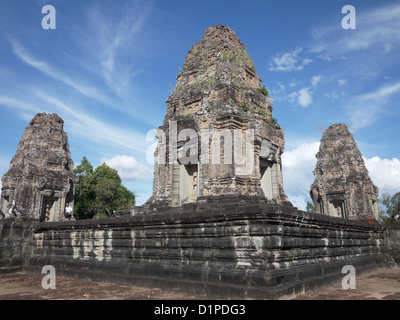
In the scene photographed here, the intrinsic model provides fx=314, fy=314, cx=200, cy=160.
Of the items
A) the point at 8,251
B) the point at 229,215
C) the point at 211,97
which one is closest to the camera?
the point at 229,215

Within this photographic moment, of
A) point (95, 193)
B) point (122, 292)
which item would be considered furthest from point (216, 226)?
point (95, 193)

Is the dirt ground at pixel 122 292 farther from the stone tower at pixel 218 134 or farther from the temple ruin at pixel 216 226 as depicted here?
the stone tower at pixel 218 134

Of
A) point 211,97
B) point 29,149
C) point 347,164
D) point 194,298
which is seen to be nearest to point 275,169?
point 211,97

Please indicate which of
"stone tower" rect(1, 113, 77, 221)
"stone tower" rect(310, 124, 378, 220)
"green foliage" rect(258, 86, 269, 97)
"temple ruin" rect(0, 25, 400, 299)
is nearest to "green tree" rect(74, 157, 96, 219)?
"stone tower" rect(1, 113, 77, 221)

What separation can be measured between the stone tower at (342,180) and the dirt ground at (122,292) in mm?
14644

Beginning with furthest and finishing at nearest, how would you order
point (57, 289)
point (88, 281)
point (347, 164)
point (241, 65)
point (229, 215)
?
1. point (347, 164)
2. point (241, 65)
3. point (88, 281)
4. point (57, 289)
5. point (229, 215)

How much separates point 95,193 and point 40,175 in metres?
17.2

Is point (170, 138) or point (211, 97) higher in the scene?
point (211, 97)

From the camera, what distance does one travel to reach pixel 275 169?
37.1ft

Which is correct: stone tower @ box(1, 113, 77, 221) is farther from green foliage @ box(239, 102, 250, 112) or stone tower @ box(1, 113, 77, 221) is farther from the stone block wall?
green foliage @ box(239, 102, 250, 112)

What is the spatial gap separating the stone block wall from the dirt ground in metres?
0.25

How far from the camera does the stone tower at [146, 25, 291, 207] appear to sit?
9.64 m

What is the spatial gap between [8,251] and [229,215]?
7544 mm
